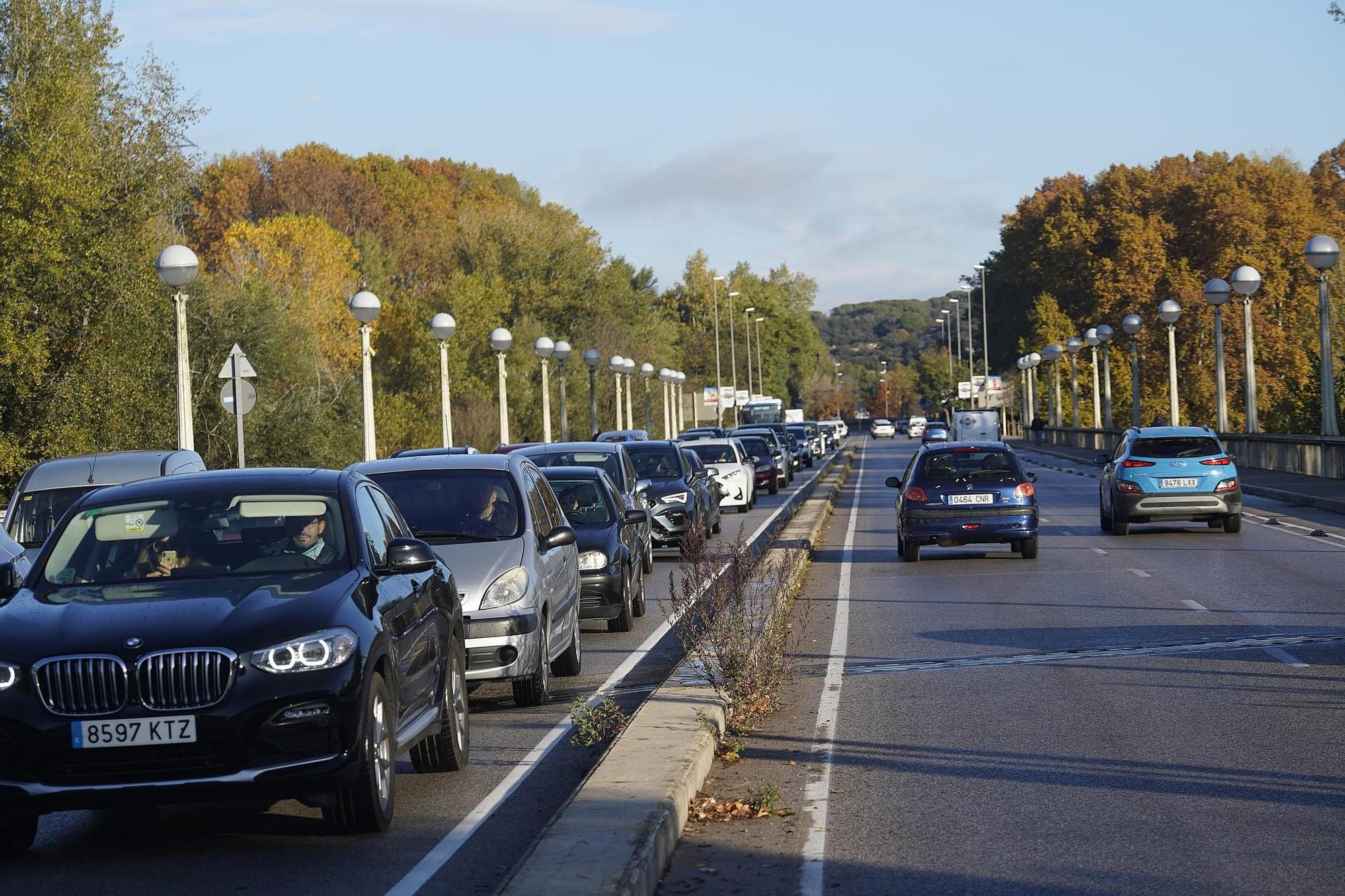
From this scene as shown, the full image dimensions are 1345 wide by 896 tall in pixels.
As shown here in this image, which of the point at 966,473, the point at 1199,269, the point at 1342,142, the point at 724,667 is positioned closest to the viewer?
the point at 724,667

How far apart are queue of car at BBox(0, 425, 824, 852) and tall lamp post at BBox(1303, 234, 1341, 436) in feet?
93.2

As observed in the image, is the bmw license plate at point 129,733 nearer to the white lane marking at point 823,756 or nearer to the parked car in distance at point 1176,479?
the white lane marking at point 823,756

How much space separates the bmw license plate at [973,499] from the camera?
22.1 metres

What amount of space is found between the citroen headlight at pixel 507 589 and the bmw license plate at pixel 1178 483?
16.5m

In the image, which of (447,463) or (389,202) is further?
(389,202)

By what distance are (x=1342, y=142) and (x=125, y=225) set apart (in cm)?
8684

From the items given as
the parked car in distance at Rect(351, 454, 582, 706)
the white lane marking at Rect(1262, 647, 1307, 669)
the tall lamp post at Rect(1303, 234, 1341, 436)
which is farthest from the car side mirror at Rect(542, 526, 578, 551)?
the tall lamp post at Rect(1303, 234, 1341, 436)

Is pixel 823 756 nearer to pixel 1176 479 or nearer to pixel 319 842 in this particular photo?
pixel 319 842

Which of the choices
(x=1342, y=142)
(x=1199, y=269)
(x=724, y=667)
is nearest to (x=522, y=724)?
(x=724, y=667)

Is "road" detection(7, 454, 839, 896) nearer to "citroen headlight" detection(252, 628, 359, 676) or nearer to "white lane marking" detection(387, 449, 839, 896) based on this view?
"white lane marking" detection(387, 449, 839, 896)

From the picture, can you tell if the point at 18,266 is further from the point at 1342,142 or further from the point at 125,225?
the point at 1342,142

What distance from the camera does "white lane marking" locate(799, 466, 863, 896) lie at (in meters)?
6.80

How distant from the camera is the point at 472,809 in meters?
8.15

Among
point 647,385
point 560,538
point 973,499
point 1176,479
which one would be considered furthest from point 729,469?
point 647,385
